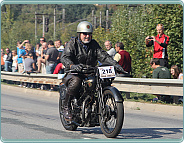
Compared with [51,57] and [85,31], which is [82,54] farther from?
[51,57]

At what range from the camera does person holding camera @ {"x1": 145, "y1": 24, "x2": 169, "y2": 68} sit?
519 inches

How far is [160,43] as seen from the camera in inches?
517

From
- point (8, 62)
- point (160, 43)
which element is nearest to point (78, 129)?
point (160, 43)

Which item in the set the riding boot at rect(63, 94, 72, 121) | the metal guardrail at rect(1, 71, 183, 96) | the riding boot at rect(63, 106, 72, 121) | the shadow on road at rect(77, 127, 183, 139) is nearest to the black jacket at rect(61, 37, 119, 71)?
the riding boot at rect(63, 94, 72, 121)

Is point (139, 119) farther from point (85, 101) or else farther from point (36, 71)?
point (36, 71)

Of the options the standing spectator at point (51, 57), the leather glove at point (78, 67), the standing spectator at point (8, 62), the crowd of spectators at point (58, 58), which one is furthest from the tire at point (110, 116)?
the standing spectator at point (8, 62)

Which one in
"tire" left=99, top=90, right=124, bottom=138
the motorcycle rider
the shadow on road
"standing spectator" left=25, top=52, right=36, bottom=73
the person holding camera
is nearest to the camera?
"tire" left=99, top=90, right=124, bottom=138

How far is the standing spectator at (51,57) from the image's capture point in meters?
17.5

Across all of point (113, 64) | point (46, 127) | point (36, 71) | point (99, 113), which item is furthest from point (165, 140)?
point (36, 71)

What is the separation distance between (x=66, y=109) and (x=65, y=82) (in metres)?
0.49

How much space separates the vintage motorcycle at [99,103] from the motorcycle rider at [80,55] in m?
0.13

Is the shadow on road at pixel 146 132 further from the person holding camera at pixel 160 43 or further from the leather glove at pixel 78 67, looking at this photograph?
the person holding camera at pixel 160 43

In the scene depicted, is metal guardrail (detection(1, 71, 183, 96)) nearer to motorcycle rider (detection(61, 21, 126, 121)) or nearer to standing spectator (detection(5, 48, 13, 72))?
motorcycle rider (detection(61, 21, 126, 121))

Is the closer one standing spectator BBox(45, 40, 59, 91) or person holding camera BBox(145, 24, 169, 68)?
person holding camera BBox(145, 24, 169, 68)
